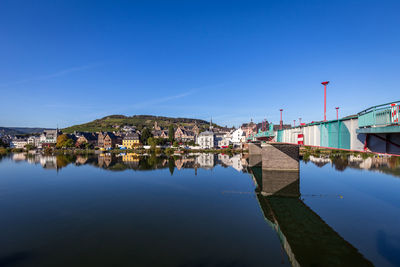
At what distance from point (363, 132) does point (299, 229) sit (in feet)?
30.5

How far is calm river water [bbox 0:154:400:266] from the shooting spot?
43.4 ft

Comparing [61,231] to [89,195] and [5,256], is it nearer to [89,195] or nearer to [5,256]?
[5,256]

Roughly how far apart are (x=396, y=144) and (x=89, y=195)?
30.4 metres

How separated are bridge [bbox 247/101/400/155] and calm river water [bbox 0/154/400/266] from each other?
264 inches

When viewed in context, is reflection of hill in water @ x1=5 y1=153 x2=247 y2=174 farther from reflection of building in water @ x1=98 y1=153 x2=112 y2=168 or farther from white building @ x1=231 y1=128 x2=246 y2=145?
white building @ x1=231 y1=128 x2=246 y2=145

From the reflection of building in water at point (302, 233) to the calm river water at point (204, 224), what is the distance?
0.07 metres

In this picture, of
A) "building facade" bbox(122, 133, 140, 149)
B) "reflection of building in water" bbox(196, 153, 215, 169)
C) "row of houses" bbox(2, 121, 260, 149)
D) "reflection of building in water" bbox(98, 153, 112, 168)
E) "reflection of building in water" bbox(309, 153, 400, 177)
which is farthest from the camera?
"building facade" bbox(122, 133, 140, 149)

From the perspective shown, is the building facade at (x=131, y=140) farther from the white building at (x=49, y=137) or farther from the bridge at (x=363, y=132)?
the bridge at (x=363, y=132)

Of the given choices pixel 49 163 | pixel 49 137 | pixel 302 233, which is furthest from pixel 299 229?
pixel 49 137

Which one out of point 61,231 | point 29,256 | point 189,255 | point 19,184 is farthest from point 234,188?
point 19,184

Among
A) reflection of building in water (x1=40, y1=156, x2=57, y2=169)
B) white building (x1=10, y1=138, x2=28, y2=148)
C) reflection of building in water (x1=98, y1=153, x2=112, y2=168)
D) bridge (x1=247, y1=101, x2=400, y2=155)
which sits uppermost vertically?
bridge (x1=247, y1=101, x2=400, y2=155)

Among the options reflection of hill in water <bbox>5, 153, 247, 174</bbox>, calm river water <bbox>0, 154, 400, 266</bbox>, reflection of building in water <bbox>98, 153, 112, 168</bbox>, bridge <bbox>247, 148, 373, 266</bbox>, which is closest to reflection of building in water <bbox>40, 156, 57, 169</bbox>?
reflection of hill in water <bbox>5, 153, 247, 174</bbox>

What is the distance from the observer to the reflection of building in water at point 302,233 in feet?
41.7

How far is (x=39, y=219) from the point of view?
770 inches
